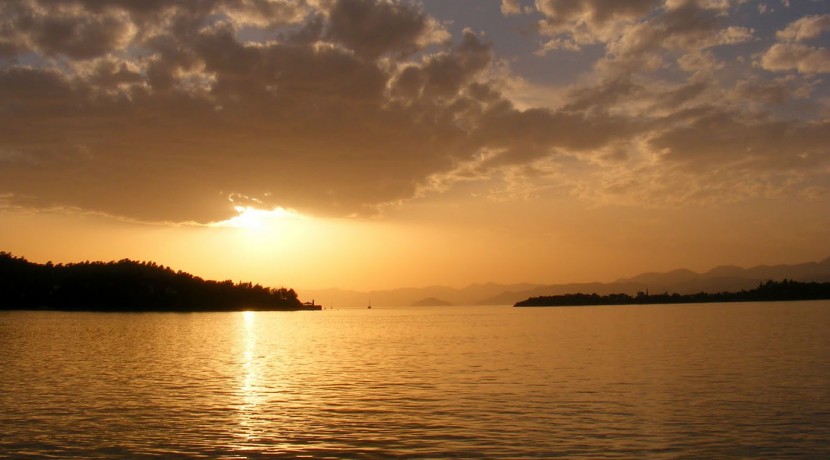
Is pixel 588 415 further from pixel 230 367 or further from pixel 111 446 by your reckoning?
pixel 230 367

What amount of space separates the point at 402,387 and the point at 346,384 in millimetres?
4429

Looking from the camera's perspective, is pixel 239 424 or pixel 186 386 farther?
pixel 186 386

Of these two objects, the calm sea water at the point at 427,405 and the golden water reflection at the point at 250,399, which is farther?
the golden water reflection at the point at 250,399

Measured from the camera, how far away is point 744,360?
5450 centimetres

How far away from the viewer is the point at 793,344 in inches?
2689

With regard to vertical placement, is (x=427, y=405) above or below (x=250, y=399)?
below

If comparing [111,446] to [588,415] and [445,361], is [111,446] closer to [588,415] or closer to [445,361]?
[588,415]

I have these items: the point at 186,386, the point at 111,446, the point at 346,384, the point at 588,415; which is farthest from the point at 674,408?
the point at 186,386

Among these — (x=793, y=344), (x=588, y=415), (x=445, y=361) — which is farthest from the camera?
(x=793, y=344)

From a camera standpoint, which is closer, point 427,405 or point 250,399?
point 427,405

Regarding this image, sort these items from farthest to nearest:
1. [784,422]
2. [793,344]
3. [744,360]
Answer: [793,344]
[744,360]
[784,422]

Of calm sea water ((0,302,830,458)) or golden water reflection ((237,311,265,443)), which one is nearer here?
calm sea water ((0,302,830,458))

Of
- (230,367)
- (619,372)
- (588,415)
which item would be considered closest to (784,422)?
(588,415)

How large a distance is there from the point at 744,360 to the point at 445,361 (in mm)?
25139
